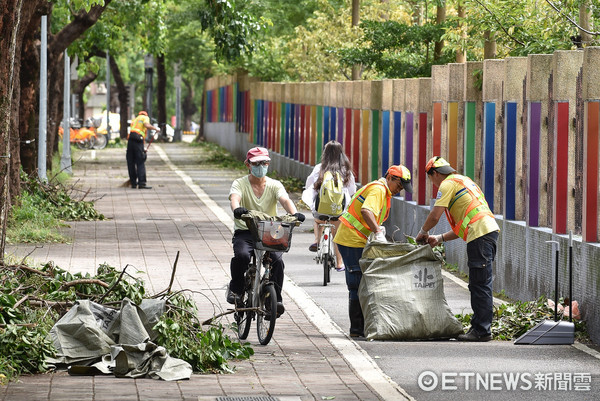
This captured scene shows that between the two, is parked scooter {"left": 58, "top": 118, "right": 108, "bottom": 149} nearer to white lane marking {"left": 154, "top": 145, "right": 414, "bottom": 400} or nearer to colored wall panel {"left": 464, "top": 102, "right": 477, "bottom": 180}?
A: colored wall panel {"left": 464, "top": 102, "right": 477, "bottom": 180}

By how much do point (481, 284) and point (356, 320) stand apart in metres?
1.07

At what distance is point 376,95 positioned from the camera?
21984mm

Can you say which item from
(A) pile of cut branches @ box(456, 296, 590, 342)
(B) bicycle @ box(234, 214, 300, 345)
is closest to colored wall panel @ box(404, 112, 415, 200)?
(A) pile of cut branches @ box(456, 296, 590, 342)

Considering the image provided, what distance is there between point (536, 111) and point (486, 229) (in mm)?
2778

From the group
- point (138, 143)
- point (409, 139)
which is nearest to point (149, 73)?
point (138, 143)

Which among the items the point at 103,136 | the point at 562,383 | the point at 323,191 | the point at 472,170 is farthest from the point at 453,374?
the point at 103,136

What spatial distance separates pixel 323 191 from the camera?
594 inches

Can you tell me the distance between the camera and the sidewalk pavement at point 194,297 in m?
8.49

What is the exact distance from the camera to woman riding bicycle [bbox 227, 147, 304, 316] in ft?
35.7

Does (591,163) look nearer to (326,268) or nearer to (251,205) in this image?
(251,205)

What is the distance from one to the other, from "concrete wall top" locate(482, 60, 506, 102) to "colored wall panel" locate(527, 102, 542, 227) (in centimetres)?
121

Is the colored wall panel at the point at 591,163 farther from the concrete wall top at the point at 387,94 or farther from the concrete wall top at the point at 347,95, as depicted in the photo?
the concrete wall top at the point at 347,95

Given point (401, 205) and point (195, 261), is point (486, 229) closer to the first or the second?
point (195, 261)

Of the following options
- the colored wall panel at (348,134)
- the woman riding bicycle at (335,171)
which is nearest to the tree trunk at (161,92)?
the colored wall panel at (348,134)
